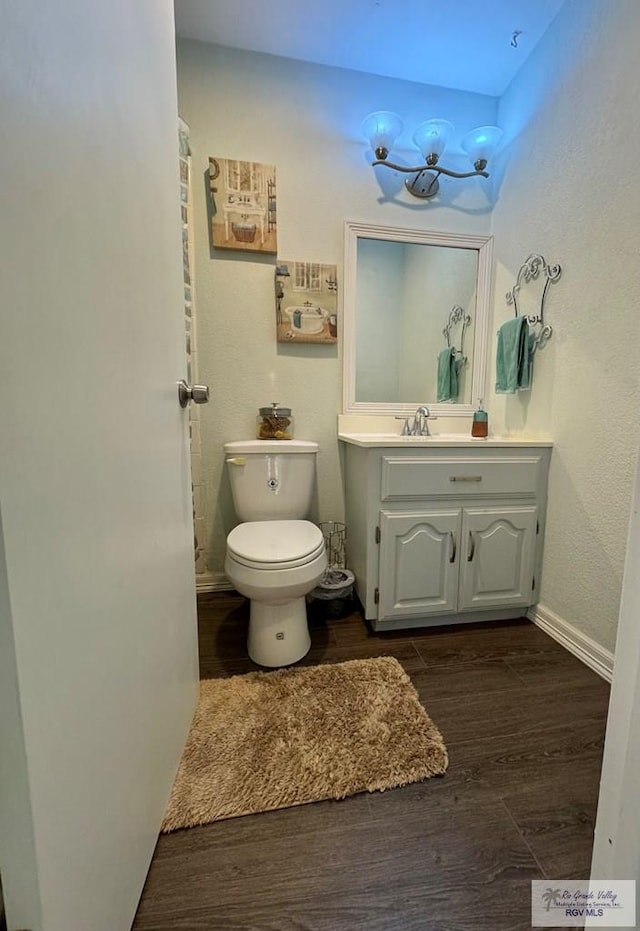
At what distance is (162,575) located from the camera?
32.2 inches

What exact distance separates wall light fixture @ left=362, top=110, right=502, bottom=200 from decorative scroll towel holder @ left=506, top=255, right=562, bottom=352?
0.56 metres

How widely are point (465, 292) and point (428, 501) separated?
1.19m

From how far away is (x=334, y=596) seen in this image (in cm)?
166

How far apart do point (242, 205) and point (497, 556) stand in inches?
74.8

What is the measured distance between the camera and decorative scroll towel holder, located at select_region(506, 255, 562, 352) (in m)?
1.54

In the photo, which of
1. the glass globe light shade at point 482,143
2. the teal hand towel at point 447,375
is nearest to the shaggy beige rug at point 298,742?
the teal hand towel at point 447,375

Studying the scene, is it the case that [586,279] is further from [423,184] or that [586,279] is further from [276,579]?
[276,579]

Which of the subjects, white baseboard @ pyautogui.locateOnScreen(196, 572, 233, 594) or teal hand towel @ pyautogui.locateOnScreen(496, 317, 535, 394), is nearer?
teal hand towel @ pyautogui.locateOnScreen(496, 317, 535, 394)

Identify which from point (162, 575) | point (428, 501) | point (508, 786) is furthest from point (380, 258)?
point (508, 786)

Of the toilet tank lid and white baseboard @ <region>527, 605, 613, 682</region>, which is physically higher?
the toilet tank lid

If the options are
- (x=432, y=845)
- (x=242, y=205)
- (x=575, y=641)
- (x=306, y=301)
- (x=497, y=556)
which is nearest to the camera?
(x=432, y=845)

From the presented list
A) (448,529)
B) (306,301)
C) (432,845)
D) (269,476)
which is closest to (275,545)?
(269,476)

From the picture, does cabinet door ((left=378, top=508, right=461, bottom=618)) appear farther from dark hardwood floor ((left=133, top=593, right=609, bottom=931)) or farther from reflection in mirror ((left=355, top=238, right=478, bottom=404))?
reflection in mirror ((left=355, top=238, right=478, bottom=404))

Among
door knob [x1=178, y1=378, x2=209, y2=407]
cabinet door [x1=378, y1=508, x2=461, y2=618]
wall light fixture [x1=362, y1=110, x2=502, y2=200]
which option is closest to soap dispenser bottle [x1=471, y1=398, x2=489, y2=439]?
cabinet door [x1=378, y1=508, x2=461, y2=618]
